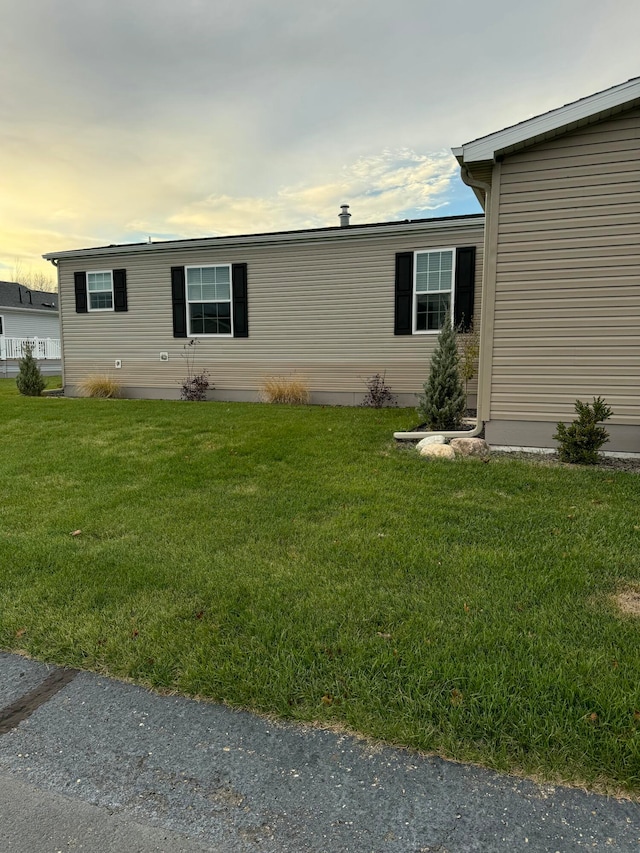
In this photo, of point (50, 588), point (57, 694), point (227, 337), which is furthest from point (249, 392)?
point (57, 694)

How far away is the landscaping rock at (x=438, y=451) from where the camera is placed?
18.5 feet

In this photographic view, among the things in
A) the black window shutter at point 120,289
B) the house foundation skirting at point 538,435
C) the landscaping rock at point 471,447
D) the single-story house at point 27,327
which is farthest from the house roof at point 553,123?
the single-story house at point 27,327

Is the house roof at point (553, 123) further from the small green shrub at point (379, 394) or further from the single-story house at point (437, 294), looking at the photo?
the small green shrub at point (379, 394)

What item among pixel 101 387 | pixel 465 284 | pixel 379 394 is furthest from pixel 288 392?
pixel 101 387

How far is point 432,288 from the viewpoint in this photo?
9906 millimetres

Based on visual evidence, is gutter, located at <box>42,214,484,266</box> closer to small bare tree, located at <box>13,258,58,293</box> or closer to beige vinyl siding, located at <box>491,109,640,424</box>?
beige vinyl siding, located at <box>491,109,640,424</box>

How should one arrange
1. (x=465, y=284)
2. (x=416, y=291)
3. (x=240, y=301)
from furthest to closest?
(x=240, y=301), (x=416, y=291), (x=465, y=284)

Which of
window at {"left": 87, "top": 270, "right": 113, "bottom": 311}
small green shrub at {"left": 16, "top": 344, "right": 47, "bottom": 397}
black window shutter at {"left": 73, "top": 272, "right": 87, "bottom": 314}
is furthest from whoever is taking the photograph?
black window shutter at {"left": 73, "top": 272, "right": 87, "bottom": 314}

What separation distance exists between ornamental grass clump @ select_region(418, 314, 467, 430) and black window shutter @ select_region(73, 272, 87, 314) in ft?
30.2

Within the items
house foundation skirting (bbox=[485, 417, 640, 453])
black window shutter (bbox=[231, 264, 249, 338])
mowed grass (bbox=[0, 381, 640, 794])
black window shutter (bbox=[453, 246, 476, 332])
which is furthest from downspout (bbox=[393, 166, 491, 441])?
black window shutter (bbox=[231, 264, 249, 338])

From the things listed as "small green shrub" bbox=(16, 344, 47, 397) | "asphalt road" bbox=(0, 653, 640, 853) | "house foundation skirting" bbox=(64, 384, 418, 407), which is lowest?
"asphalt road" bbox=(0, 653, 640, 853)

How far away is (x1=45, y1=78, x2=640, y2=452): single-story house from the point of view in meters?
5.61

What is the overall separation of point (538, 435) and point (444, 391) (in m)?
1.38

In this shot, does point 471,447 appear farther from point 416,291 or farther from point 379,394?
point 416,291
